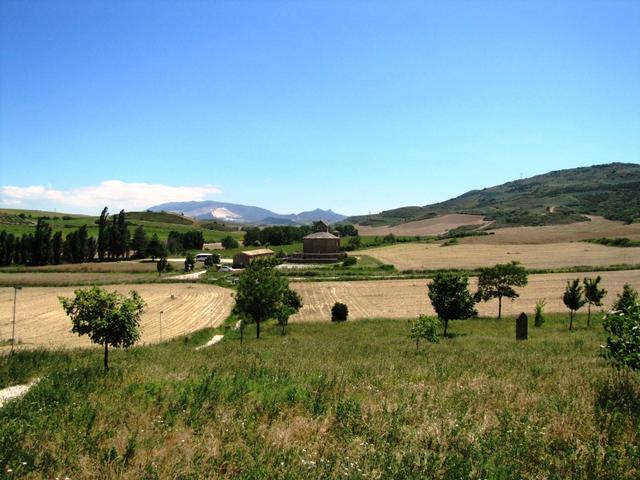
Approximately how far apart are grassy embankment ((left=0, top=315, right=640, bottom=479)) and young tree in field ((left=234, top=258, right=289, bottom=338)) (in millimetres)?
20315

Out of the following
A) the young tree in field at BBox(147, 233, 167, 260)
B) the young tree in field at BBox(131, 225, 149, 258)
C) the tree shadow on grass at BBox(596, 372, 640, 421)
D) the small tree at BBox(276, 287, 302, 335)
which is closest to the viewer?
the tree shadow on grass at BBox(596, 372, 640, 421)

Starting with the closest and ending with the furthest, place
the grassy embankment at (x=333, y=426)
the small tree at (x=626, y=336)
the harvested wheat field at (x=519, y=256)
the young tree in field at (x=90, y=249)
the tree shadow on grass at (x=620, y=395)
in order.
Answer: the grassy embankment at (x=333, y=426) → the tree shadow on grass at (x=620, y=395) → the small tree at (x=626, y=336) → the harvested wheat field at (x=519, y=256) → the young tree in field at (x=90, y=249)

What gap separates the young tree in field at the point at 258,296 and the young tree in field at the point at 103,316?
49.7 ft

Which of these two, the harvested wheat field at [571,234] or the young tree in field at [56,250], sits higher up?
the harvested wheat field at [571,234]

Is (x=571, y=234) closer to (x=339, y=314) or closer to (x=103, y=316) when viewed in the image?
(x=339, y=314)

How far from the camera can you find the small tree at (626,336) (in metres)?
8.00

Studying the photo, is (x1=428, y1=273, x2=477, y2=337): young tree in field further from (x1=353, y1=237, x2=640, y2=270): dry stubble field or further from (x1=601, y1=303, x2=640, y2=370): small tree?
(x1=353, y1=237, x2=640, y2=270): dry stubble field

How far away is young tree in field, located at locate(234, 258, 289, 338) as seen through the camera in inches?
1239

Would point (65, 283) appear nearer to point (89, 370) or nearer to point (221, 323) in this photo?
point (221, 323)

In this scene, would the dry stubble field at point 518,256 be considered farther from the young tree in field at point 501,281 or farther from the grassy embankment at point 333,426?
the grassy embankment at point 333,426

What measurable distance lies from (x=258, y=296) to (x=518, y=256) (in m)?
79.0

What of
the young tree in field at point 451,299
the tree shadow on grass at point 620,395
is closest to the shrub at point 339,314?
the young tree in field at point 451,299

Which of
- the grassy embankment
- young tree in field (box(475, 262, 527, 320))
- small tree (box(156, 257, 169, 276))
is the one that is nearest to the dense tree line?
small tree (box(156, 257, 169, 276))

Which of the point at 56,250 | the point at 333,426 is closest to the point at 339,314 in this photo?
the point at 333,426
